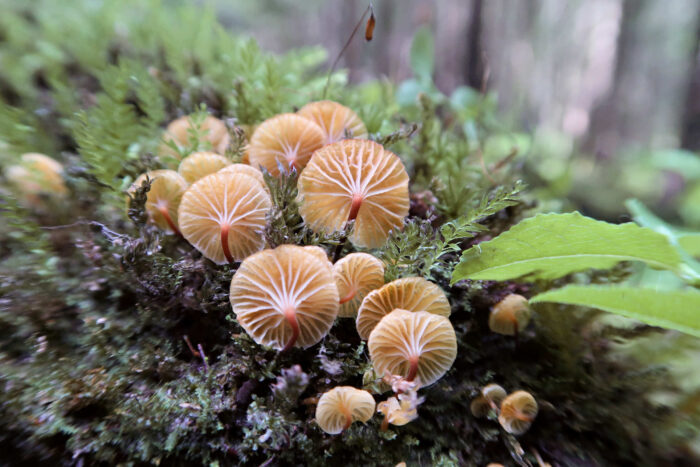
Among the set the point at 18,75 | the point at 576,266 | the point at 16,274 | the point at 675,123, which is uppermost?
the point at 675,123

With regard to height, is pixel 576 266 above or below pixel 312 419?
above

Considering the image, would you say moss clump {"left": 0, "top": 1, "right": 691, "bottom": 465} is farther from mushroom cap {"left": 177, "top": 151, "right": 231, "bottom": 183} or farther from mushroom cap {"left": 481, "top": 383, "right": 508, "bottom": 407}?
mushroom cap {"left": 177, "top": 151, "right": 231, "bottom": 183}

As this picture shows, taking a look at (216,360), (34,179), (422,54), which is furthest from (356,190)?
(422,54)

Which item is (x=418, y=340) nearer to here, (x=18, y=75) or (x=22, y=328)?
(x=22, y=328)

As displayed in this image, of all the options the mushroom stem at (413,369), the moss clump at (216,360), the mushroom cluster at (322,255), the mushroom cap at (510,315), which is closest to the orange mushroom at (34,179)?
the moss clump at (216,360)

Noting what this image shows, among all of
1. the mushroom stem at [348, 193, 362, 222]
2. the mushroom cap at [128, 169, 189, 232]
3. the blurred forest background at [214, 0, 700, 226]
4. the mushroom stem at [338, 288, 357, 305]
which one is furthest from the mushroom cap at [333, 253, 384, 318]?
the blurred forest background at [214, 0, 700, 226]

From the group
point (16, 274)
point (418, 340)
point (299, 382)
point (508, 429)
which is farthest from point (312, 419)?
point (16, 274)

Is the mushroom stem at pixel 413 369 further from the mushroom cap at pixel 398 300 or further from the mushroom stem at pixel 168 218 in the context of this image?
the mushroom stem at pixel 168 218
